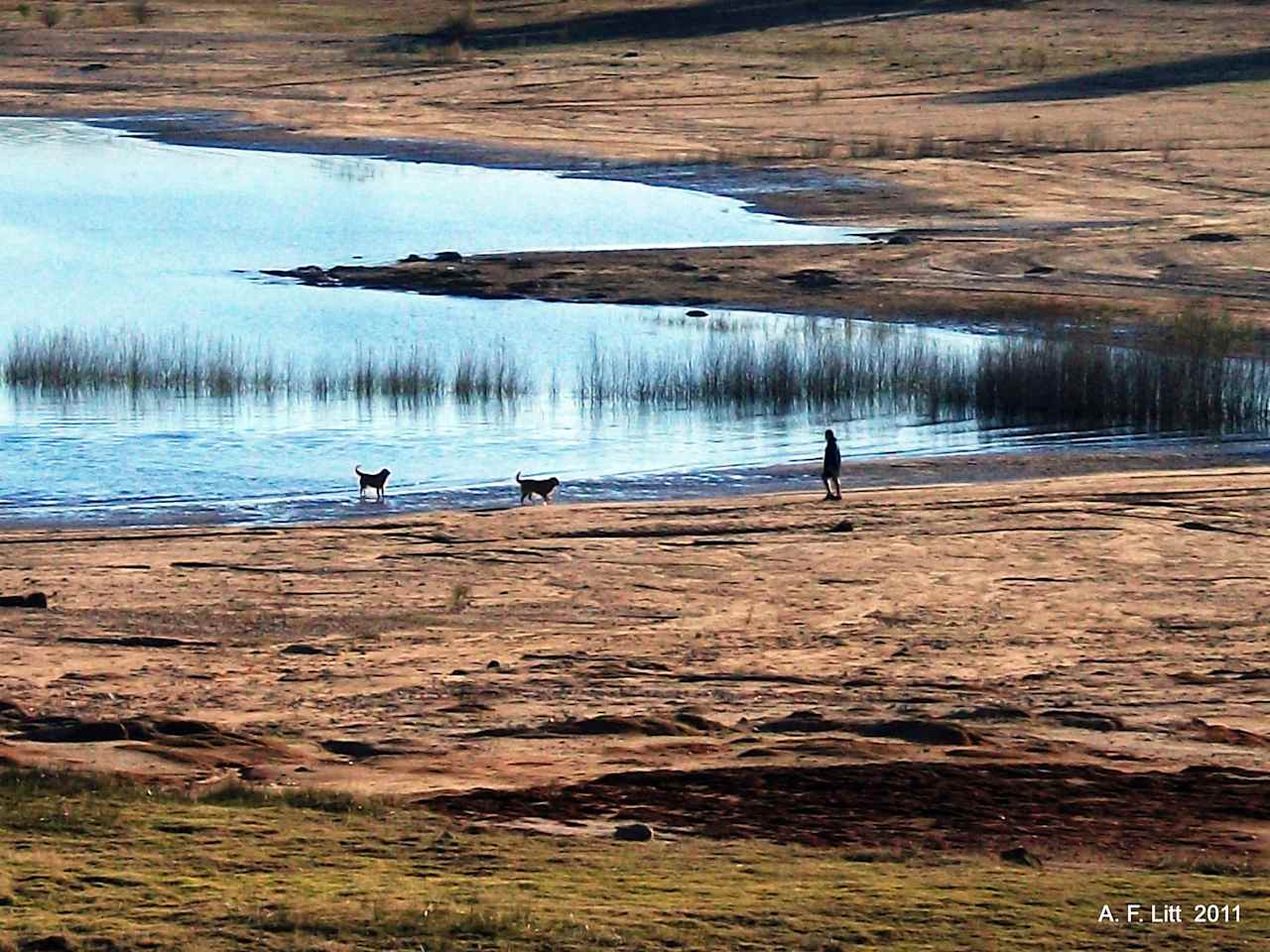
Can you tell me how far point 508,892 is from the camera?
8938 millimetres

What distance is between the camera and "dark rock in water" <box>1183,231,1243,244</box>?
3553cm

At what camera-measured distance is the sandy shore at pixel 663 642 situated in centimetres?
1218

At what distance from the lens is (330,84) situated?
195 ft

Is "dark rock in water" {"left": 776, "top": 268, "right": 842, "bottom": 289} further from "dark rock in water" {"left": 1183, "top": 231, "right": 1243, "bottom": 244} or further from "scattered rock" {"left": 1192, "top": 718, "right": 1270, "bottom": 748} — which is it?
"scattered rock" {"left": 1192, "top": 718, "right": 1270, "bottom": 748}

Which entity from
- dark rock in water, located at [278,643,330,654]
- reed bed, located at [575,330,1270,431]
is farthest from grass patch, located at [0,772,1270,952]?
reed bed, located at [575,330,1270,431]

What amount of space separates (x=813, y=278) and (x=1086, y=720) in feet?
69.2

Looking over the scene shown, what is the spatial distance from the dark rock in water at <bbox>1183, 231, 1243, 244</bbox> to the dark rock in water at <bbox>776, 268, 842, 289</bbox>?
5.97m

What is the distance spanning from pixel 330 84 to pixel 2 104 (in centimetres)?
817

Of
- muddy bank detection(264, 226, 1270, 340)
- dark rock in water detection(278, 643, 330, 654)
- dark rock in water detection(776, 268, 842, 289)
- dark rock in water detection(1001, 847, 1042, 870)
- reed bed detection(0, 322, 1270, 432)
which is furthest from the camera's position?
dark rock in water detection(776, 268, 842, 289)

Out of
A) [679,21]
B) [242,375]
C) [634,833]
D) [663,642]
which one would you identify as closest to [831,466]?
[663,642]

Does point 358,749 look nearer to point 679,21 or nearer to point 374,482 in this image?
point 374,482

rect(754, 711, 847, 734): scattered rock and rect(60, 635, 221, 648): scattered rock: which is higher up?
rect(60, 635, 221, 648): scattered rock

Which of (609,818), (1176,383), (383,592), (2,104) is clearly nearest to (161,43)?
(2,104)

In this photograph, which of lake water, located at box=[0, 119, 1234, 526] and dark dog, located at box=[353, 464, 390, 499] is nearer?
dark dog, located at box=[353, 464, 390, 499]
